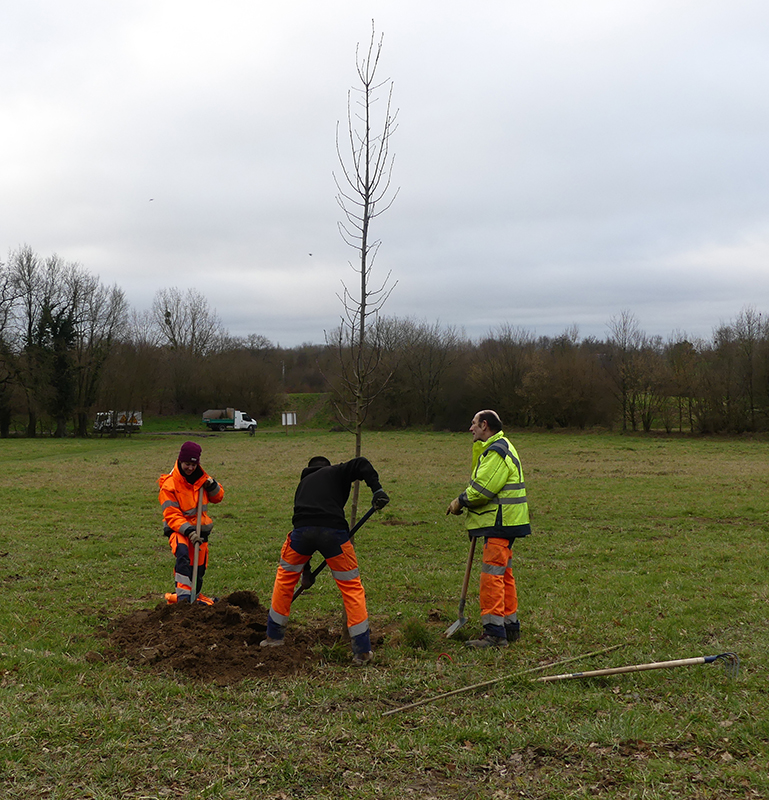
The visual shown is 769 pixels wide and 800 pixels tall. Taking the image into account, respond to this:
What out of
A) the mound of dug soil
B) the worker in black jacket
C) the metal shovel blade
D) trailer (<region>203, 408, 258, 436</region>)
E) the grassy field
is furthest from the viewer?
trailer (<region>203, 408, 258, 436</region>)

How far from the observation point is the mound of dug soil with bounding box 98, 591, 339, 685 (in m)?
6.26

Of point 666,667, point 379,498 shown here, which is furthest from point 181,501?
point 666,667

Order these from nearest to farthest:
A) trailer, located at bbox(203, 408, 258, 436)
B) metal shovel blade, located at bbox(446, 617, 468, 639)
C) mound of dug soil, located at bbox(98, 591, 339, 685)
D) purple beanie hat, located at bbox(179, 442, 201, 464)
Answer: mound of dug soil, located at bbox(98, 591, 339, 685) < metal shovel blade, located at bbox(446, 617, 468, 639) < purple beanie hat, located at bbox(179, 442, 201, 464) < trailer, located at bbox(203, 408, 258, 436)

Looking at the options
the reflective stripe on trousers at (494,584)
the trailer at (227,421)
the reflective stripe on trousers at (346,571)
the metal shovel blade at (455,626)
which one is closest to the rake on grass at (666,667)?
the reflective stripe on trousers at (494,584)

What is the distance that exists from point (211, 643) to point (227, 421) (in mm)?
59433

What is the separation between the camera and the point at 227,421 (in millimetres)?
64625

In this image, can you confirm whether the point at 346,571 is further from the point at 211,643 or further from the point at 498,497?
the point at 498,497

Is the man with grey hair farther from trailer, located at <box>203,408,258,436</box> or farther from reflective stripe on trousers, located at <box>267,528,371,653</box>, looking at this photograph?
trailer, located at <box>203,408,258,436</box>

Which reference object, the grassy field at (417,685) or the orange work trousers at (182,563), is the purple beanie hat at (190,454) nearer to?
the orange work trousers at (182,563)

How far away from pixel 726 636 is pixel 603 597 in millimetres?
1822

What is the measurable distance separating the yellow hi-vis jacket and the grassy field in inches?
48.0

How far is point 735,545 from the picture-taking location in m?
12.1

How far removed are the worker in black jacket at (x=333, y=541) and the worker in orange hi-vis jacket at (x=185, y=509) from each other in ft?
5.50

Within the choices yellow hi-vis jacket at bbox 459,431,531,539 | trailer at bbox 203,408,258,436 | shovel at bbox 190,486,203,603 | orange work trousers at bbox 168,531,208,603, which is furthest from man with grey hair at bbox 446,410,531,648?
trailer at bbox 203,408,258,436
